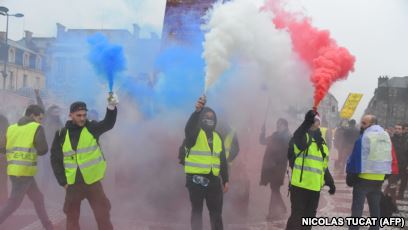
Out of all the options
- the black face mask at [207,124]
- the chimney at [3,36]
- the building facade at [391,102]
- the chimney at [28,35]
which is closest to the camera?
the black face mask at [207,124]

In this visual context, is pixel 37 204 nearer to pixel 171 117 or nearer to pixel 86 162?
pixel 86 162

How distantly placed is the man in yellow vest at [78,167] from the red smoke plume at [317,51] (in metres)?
2.57

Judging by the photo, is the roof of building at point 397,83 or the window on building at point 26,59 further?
the roof of building at point 397,83

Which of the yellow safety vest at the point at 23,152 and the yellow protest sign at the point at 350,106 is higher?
the yellow protest sign at the point at 350,106

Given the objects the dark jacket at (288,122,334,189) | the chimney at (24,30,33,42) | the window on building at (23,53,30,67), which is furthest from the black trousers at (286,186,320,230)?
the window on building at (23,53,30,67)

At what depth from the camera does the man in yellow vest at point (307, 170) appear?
4469 mm

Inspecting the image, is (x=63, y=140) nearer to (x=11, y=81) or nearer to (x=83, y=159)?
(x=83, y=159)

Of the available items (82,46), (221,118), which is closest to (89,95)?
(82,46)

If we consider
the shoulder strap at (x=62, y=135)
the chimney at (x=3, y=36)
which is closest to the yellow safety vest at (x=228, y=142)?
the shoulder strap at (x=62, y=135)

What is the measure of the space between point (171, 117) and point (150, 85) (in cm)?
93

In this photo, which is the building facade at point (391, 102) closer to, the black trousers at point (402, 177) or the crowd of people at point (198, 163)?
the black trousers at point (402, 177)

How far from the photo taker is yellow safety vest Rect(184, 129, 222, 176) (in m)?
4.72

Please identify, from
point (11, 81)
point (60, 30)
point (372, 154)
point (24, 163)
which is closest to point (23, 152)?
point (24, 163)

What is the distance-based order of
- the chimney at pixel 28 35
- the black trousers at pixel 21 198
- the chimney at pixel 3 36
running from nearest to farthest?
1. the black trousers at pixel 21 198
2. the chimney at pixel 28 35
3. the chimney at pixel 3 36
